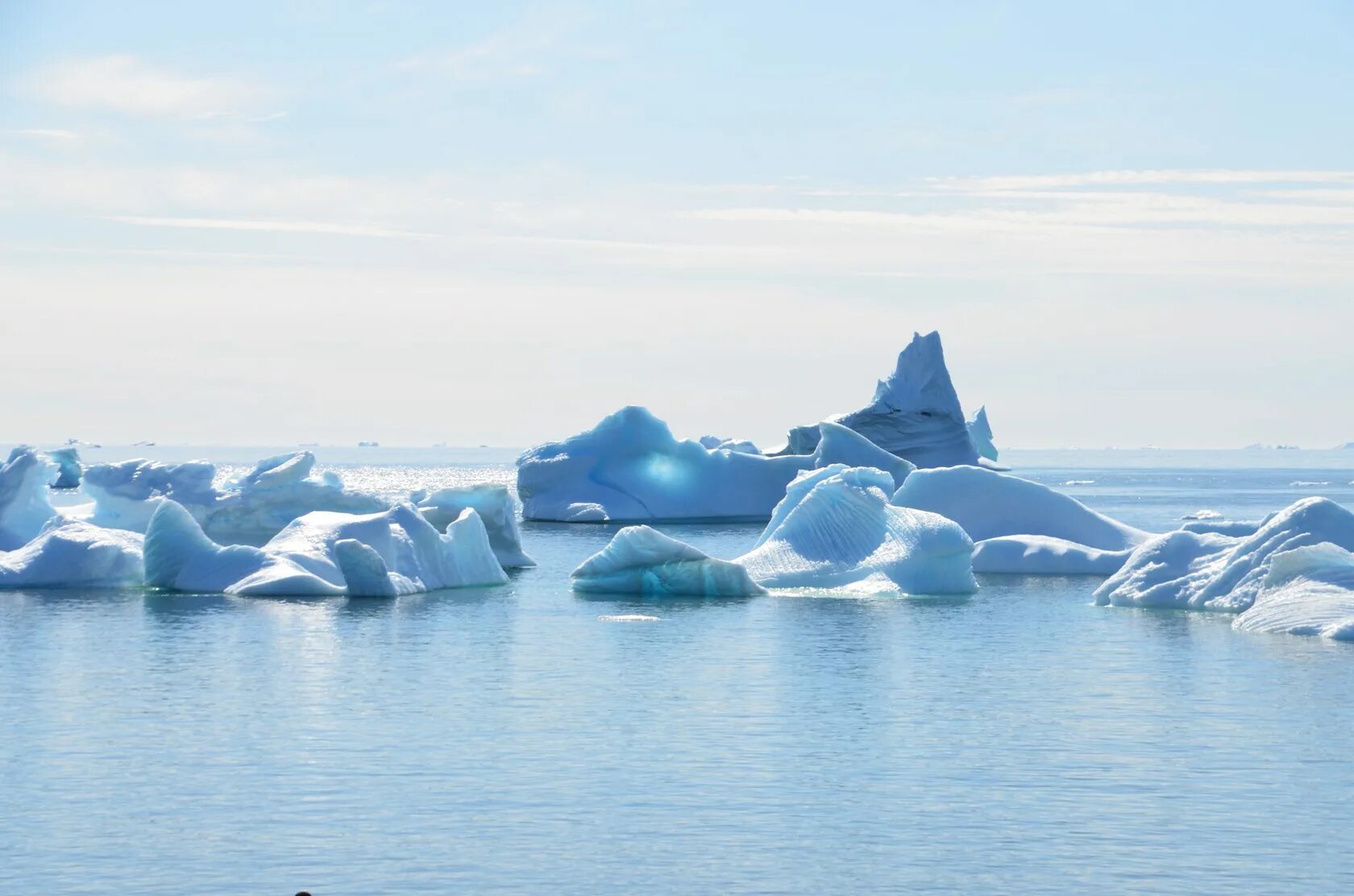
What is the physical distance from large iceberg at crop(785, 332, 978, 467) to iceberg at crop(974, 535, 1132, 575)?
20.4m

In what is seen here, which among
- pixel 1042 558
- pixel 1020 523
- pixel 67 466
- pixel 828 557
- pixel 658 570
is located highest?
pixel 67 466

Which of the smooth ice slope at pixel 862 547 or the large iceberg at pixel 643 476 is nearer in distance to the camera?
the smooth ice slope at pixel 862 547

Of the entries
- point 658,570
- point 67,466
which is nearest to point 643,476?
point 658,570

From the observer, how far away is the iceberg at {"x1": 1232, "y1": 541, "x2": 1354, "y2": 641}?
1855 centimetres

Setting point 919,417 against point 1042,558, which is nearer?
point 1042,558

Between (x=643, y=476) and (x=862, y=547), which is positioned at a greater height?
(x=643, y=476)

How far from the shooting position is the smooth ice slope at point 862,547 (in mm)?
23750

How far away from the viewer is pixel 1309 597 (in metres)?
19.2

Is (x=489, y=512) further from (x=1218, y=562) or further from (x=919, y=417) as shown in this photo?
(x=919, y=417)

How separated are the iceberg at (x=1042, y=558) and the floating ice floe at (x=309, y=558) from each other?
32.4 feet

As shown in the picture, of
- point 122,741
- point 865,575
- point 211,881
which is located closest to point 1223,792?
point 211,881

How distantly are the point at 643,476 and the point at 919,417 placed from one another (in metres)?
9.22

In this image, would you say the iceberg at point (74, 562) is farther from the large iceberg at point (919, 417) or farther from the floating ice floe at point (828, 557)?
the large iceberg at point (919, 417)

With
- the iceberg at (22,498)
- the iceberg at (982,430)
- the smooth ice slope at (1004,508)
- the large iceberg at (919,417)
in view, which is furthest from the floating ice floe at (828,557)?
the iceberg at (982,430)
